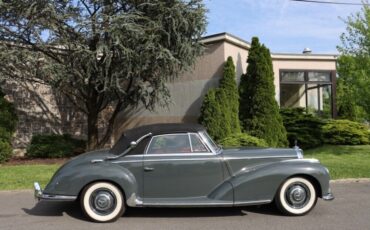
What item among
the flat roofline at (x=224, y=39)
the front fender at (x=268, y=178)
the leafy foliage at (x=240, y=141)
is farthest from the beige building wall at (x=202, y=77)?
the front fender at (x=268, y=178)

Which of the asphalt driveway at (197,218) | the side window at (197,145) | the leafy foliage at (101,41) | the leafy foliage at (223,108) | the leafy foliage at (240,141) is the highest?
the leafy foliage at (101,41)

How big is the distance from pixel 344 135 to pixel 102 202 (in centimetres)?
1285

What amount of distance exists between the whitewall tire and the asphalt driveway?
0.17m

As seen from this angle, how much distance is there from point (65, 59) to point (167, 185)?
28.3ft

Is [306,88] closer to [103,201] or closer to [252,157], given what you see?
[252,157]

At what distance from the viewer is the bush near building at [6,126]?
15.0 metres

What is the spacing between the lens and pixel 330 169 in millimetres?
11672

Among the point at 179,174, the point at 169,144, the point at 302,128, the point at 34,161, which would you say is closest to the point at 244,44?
the point at 302,128

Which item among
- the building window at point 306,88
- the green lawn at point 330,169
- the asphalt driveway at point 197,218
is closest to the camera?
the asphalt driveway at point 197,218

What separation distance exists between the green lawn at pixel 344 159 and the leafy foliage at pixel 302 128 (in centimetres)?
39

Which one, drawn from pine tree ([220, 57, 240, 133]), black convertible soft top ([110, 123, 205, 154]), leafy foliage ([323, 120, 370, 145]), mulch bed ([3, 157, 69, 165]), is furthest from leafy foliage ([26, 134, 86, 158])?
black convertible soft top ([110, 123, 205, 154])

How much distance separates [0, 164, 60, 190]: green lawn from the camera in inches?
405

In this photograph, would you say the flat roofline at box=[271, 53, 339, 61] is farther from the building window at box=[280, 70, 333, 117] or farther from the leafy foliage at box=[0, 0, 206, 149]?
the leafy foliage at box=[0, 0, 206, 149]

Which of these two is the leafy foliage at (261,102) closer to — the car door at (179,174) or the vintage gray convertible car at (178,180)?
the vintage gray convertible car at (178,180)
